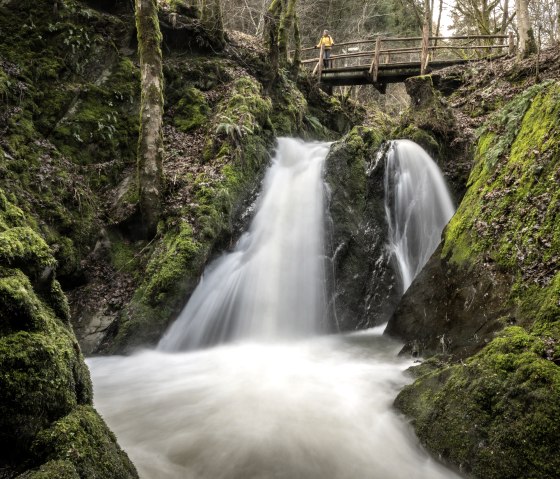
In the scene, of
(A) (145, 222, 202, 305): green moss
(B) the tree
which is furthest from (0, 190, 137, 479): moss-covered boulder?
(B) the tree

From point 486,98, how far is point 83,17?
11460 mm

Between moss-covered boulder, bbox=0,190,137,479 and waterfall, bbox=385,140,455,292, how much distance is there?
6.67 meters

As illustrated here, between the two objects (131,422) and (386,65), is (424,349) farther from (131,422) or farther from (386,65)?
(386,65)

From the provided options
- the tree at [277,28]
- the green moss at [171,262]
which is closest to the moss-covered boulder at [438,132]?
the tree at [277,28]

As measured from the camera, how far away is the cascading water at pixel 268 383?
11.6 feet

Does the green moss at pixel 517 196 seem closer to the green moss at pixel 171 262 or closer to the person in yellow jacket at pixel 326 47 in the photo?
the green moss at pixel 171 262

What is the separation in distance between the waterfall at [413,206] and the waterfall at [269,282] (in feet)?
5.31

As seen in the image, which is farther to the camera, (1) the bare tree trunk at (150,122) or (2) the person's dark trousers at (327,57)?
(2) the person's dark trousers at (327,57)

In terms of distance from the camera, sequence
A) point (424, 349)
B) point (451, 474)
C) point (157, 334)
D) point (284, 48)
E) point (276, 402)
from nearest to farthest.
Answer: point (451, 474) < point (276, 402) < point (424, 349) < point (157, 334) < point (284, 48)

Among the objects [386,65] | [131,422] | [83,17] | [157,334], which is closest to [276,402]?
[131,422]

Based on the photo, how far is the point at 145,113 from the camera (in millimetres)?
8008

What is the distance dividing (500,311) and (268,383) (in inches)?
114

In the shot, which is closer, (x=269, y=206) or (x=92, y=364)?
(x=92, y=364)

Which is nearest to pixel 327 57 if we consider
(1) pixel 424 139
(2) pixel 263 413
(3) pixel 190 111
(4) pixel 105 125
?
(1) pixel 424 139
